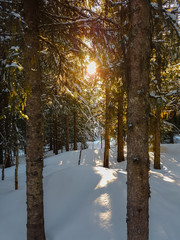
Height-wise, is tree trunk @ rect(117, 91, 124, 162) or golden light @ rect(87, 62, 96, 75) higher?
golden light @ rect(87, 62, 96, 75)

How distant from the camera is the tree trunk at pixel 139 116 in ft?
9.02

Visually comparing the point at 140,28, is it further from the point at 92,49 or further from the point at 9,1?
the point at 9,1

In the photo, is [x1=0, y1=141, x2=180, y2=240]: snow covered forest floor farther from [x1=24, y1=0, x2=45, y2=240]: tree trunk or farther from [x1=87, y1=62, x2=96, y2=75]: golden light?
[x1=87, y1=62, x2=96, y2=75]: golden light

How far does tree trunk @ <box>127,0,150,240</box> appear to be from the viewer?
2748 mm

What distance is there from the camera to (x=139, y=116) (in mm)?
2785

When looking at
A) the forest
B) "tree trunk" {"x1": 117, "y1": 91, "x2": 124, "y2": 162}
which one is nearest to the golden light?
the forest

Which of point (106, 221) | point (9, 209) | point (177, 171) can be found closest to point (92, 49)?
point (106, 221)

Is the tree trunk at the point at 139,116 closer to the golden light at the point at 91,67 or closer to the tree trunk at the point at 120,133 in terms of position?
the golden light at the point at 91,67

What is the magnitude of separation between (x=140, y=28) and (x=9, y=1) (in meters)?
2.85

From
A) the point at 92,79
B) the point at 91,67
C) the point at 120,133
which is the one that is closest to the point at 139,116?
the point at 92,79

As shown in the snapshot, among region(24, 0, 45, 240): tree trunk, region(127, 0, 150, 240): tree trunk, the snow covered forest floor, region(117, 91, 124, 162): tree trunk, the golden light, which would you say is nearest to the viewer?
region(127, 0, 150, 240): tree trunk

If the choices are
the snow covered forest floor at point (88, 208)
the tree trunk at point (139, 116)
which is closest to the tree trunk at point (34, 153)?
the snow covered forest floor at point (88, 208)

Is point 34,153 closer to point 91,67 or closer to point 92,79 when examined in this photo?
point 92,79

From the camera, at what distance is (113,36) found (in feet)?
12.9
